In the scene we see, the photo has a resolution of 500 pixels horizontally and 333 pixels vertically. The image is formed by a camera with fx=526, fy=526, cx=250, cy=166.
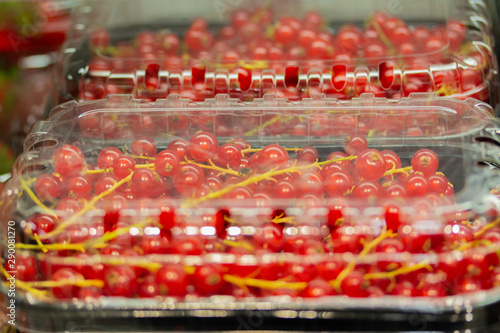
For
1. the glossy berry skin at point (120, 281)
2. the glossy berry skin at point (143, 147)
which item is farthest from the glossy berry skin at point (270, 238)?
the glossy berry skin at point (143, 147)

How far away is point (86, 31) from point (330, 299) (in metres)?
1.13

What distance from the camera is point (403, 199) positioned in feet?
2.97

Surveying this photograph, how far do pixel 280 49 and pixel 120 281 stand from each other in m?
0.90

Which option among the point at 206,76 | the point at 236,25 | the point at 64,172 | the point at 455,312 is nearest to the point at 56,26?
the point at 236,25

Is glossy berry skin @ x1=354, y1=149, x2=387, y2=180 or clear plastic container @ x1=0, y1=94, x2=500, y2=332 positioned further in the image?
glossy berry skin @ x1=354, y1=149, x2=387, y2=180

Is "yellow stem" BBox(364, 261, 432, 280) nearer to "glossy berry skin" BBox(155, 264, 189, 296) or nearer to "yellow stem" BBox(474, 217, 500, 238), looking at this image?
"yellow stem" BBox(474, 217, 500, 238)

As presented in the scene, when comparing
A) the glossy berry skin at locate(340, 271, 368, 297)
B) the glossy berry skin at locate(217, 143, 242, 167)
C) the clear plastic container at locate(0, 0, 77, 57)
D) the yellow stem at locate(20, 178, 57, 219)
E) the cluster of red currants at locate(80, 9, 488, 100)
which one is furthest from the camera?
the clear plastic container at locate(0, 0, 77, 57)

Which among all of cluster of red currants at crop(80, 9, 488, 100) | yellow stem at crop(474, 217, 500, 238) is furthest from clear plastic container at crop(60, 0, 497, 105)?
yellow stem at crop(474, 217, 500, 238)

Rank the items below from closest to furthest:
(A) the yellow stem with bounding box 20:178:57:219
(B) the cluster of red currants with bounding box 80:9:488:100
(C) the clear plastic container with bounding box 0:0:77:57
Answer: (A) the yellow stem with bounding box 20:178:57:219 < (B) the cluster of red currants with bounding box 80:9:488:100 < (C) the clear plastic container with bounding box 0:0:77:57

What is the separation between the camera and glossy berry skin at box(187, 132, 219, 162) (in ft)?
3.35

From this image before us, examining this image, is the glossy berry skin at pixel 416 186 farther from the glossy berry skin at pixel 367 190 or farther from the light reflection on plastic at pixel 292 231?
the light reflection on plastic at pixel 292 231

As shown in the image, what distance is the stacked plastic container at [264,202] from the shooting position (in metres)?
0.82

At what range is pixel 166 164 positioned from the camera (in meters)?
0.98

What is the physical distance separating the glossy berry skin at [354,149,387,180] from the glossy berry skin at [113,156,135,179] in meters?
0.42
